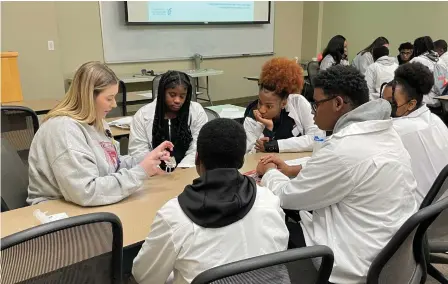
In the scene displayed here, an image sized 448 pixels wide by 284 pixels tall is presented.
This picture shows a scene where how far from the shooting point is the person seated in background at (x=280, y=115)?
95.1 inches

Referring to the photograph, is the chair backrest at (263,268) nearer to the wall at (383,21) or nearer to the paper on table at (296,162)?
the paper on table at (296,162)

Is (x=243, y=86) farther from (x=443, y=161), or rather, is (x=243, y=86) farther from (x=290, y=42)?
(x=443, y=161)

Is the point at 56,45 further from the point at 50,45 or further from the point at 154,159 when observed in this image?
the point at 154,159

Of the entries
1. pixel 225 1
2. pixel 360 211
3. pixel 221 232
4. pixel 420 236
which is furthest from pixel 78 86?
pixel 225 1

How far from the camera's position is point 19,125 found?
7.86ft

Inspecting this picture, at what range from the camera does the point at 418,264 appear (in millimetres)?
1496

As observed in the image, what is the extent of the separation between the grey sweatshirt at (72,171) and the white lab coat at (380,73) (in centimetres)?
389

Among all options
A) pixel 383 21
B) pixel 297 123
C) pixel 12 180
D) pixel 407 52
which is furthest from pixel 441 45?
pixel 12 180

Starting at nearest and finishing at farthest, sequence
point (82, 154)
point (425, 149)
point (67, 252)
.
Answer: point (67, 252) → point (82, 154) → point (425, 149)

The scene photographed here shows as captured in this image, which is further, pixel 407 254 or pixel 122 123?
pixel 122 123

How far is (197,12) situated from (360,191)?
5.38m

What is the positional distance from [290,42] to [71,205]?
6884mm

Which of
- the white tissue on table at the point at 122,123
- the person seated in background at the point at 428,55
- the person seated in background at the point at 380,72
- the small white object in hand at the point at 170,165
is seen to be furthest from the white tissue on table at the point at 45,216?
the person seated in background at the point at 428,55

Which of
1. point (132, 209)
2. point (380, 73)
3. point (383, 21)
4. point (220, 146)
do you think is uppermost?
point (383, 21)
